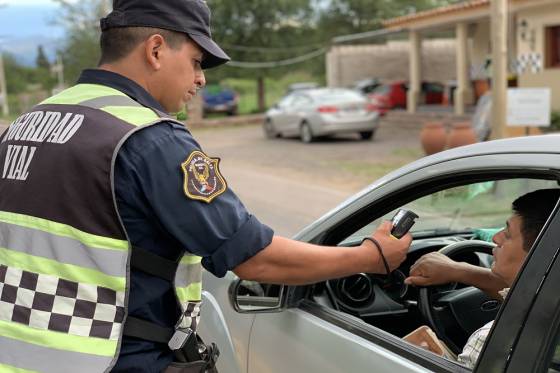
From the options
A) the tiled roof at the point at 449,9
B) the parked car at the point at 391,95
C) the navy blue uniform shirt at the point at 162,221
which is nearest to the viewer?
the navy blue uniform shirt at the point at 162,221

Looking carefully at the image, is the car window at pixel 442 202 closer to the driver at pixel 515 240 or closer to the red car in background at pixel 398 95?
the driver at pixel 515 240

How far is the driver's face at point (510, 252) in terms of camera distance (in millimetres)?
2053

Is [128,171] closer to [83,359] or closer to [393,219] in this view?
[83,359]

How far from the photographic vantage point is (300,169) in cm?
1465

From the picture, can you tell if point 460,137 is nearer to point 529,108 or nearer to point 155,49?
point 529,108

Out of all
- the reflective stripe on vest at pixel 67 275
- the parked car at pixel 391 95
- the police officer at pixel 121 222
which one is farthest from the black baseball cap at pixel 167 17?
the parked car at pixel 391 95

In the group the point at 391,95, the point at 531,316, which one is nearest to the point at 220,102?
the point at 391,95

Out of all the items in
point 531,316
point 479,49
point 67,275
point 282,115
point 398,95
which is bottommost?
point 282,115

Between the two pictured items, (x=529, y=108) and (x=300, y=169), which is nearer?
(x=529, y=108)

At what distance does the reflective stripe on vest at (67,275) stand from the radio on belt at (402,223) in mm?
725

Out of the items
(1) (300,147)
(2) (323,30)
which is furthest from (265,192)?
(2) (323,30)

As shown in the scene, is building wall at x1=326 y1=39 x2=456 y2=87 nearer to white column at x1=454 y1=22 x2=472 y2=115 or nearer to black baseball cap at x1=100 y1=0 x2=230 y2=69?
Result: white column at x1=454 y1=22 x2=472 y2=115

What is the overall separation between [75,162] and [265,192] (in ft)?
33.1

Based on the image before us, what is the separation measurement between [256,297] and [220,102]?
101 ft
